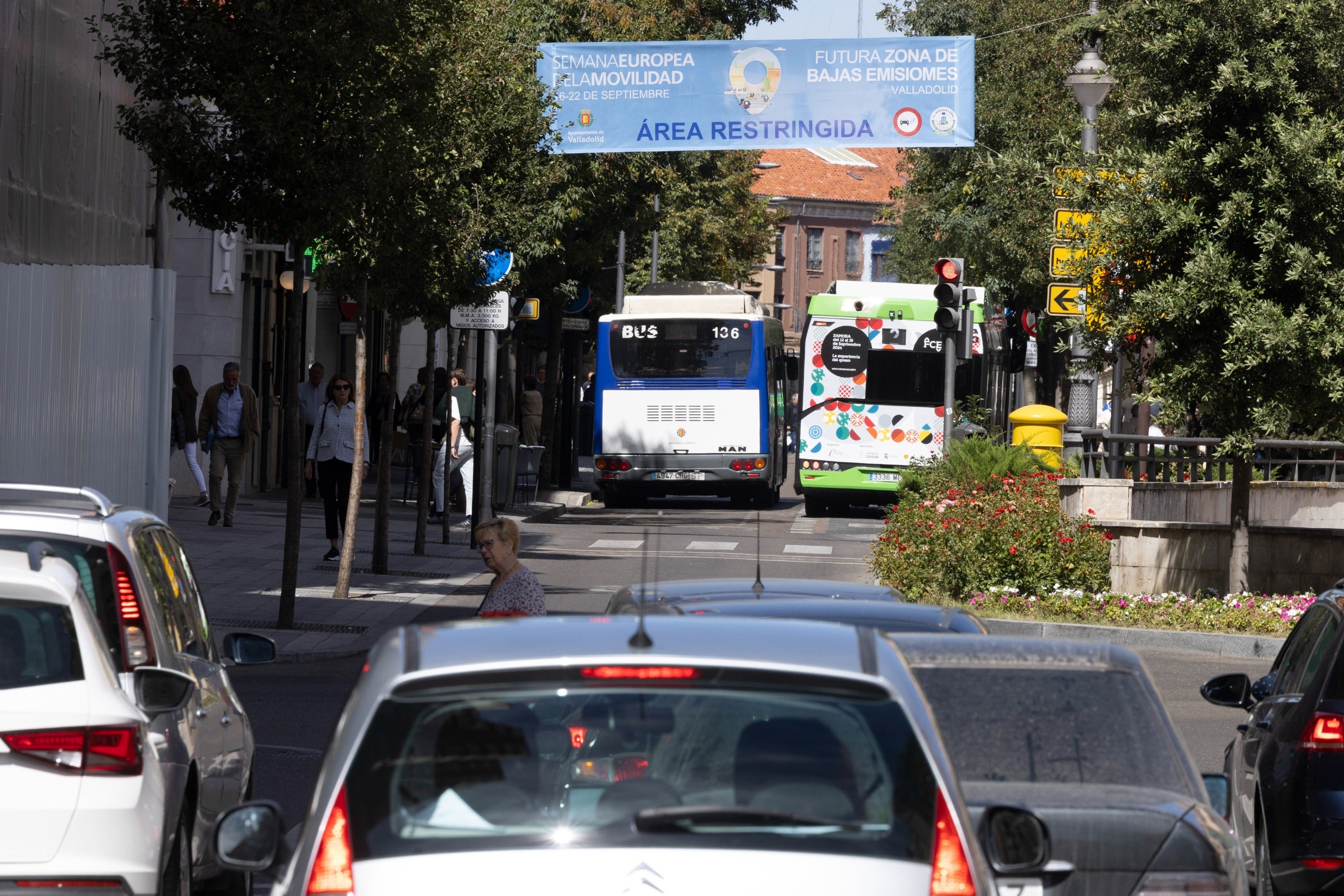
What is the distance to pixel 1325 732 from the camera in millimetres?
6562

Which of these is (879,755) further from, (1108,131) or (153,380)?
(1108,131)

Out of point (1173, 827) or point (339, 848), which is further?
point (1173, 827)

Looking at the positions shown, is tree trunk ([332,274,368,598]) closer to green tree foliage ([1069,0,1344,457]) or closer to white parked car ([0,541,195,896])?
green tree foliage ([1069,0,1344,457])

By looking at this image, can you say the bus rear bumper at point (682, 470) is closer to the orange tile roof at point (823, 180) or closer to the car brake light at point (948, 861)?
the car brake light at point (948, 861)

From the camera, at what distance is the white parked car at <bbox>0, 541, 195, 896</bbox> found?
513 centimetres

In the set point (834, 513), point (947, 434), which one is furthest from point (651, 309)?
point (947, 434)

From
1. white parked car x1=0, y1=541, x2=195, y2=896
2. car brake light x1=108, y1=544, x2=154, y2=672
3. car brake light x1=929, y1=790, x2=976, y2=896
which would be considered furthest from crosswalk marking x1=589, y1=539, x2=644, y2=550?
car brake light x1=929, y1=790, x2=976, y2=896

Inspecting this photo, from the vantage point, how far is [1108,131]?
27.7 m

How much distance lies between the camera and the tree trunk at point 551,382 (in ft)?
117

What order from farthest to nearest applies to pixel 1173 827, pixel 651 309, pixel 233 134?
pixel 651 309
pixel 233 134
pixel 1173 827

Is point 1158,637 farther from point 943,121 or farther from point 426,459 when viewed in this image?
point 943,121

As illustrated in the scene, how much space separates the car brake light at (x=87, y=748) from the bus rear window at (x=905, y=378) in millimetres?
28050

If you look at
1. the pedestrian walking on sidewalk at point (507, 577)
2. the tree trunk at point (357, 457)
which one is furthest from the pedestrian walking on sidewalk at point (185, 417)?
the pedestrian walking on sidewalk at point (507, 577)

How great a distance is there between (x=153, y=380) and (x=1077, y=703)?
15907mm
